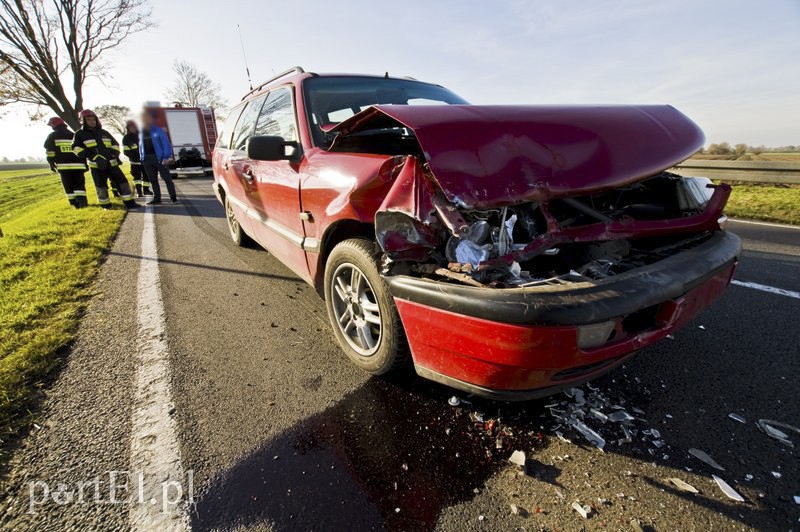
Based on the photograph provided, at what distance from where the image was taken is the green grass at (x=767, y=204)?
5829mm

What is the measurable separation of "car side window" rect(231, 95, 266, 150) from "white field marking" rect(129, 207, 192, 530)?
209cm

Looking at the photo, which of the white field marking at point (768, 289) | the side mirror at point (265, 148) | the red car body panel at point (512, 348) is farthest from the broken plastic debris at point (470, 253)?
the white field marking at point (768, 289)

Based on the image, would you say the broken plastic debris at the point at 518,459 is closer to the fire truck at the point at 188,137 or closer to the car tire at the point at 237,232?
the car tire at the point at 237,232

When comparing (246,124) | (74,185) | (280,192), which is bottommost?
(74,185)

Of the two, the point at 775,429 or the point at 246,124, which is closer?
the point at 775,429

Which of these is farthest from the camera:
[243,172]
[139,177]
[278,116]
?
[139,177]

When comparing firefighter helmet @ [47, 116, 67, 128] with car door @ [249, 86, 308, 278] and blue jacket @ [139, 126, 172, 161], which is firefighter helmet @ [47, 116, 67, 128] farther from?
car door @ [249, 86, 308, 278]

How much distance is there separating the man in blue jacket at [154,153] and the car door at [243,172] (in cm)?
595

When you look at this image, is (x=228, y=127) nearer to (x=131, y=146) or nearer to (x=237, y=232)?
(x=237, y=232)

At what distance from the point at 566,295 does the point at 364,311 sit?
3.74 feet

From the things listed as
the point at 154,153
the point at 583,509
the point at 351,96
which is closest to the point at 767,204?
the point at 351,96

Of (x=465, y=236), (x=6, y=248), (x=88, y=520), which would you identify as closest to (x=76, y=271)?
(x=6, y=248)

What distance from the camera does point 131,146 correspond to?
932 cm

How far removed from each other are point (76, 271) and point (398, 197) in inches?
170
